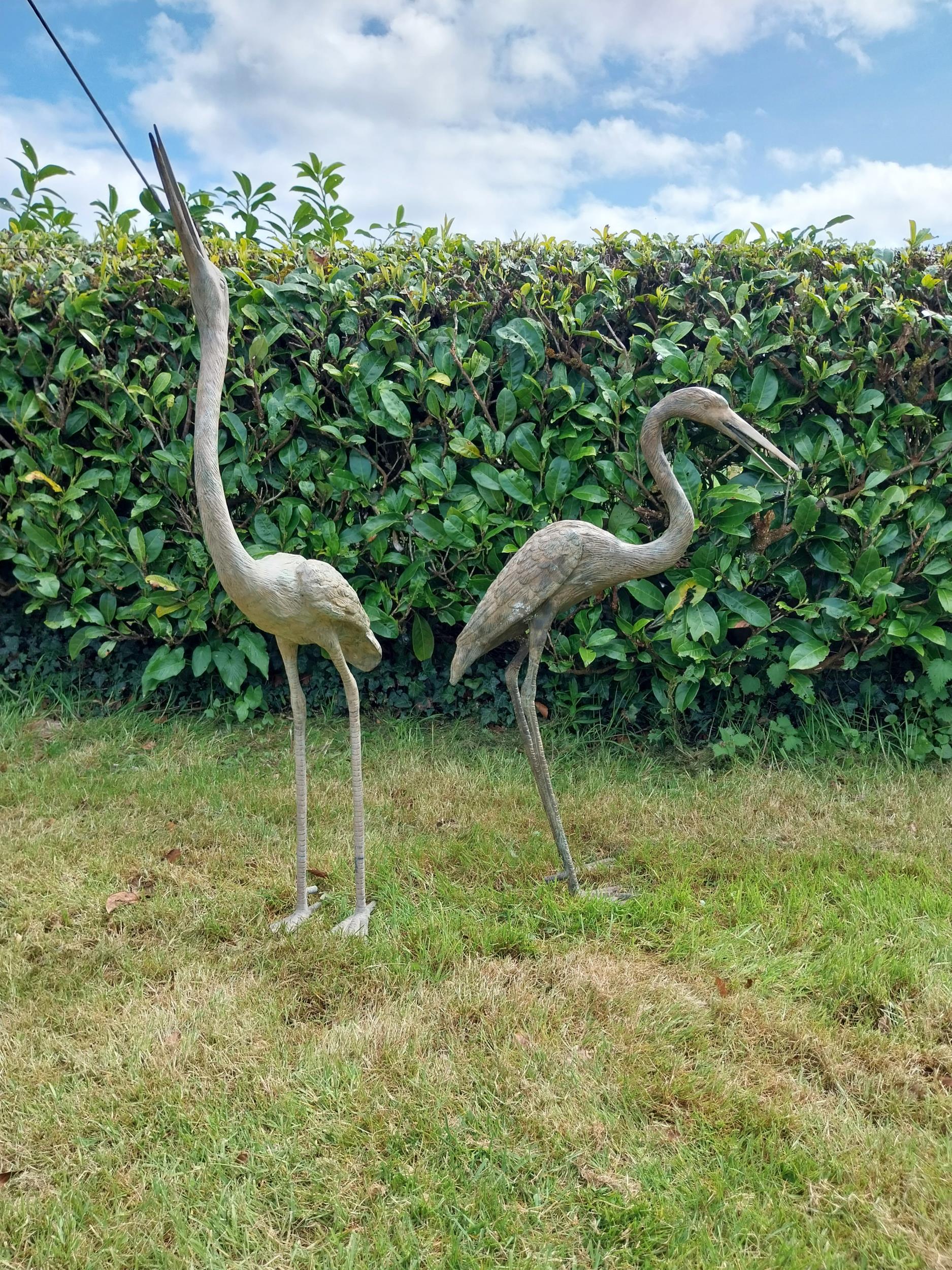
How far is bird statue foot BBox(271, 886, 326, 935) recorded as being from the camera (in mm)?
3018

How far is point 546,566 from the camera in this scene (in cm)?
317

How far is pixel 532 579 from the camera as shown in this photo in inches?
126

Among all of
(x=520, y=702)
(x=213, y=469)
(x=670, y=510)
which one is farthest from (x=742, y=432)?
(x=213, y=469)

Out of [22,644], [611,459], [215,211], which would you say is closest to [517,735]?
[611,459]

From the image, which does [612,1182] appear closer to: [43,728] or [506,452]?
[506,452]

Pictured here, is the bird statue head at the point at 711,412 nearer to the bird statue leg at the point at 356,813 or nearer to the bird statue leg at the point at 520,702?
the bird statue leg at the point at 520,702

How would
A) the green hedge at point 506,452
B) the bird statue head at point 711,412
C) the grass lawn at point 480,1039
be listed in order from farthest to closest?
the green hedge at point 506,452 → the bird statue head at point 711,412 → the grass lawn at point 480,1039

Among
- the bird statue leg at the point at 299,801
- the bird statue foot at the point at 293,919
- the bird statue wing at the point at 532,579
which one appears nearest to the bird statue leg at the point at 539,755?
the bird statue wing at the point at 532,579

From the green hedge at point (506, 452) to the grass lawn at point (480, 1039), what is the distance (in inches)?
44.7

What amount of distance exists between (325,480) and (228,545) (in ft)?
8.15

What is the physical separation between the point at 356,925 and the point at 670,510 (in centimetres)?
214

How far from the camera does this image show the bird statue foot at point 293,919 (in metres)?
3.02

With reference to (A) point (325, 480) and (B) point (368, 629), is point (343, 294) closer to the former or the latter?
(A) point (325, 480)

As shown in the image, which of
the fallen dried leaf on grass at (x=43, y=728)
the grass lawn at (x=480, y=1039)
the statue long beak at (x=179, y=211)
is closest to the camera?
the grass lawn at (x=480, y=1039)
